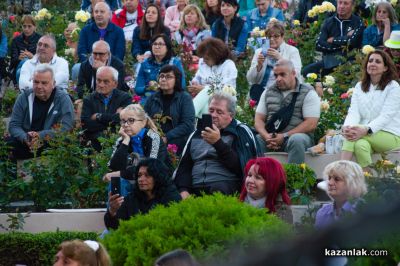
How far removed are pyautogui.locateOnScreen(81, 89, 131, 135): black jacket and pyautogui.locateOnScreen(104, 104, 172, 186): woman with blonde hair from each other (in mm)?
1757

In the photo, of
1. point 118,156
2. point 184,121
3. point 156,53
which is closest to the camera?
point 118,156

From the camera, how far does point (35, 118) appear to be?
1116cm

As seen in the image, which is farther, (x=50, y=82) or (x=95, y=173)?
(x=50, y=82)

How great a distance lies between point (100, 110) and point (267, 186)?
3717mm

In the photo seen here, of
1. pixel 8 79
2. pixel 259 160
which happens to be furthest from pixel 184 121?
pixel 8 79

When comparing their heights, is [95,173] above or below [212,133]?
below

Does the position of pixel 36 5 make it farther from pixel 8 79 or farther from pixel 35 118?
pixel 35 118

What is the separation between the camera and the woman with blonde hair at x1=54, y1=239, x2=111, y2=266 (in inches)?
230

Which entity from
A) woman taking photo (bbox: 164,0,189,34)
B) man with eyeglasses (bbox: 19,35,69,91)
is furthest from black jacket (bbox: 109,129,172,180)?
woman taking photo (bbox: 164,0,189,34)

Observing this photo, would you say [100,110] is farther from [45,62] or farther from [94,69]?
[45,62]

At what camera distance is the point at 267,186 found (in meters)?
8.05

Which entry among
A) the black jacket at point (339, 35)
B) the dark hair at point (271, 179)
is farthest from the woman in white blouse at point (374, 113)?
the black jacket at point (339, 35)

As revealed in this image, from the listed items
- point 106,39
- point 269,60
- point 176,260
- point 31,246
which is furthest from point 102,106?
point 176,260

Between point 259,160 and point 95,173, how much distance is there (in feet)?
7.54
